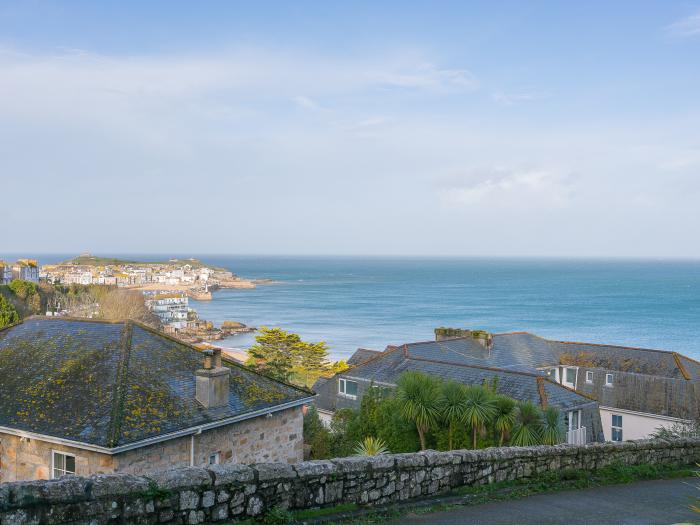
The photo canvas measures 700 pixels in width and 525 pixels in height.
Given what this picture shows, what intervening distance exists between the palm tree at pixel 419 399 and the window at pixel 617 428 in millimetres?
18847

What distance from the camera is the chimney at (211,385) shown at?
14031 millimetres

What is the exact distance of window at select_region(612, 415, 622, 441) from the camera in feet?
→ 98.2

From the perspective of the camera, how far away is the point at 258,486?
6.23m

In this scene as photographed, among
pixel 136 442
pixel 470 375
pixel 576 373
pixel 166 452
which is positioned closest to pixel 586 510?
pixel 136 442

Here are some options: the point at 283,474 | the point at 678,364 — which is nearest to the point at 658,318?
the point at 678,364

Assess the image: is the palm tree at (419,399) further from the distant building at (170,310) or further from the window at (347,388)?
the distant building at (170,310)

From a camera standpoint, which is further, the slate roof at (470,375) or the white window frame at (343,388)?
the white window frame at (343,388)

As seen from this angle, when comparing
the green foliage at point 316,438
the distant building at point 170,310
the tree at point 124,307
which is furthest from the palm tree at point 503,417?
the distant building at point 170,310

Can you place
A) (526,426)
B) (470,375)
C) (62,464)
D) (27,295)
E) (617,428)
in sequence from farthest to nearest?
(27,295), (617,428), (470,375), (526,426), (62,464)

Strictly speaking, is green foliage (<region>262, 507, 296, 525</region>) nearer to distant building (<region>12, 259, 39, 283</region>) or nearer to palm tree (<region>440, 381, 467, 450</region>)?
palm tree (<region>440, 381, 467, 450</region>)

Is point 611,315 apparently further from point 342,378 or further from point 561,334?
point 342,378

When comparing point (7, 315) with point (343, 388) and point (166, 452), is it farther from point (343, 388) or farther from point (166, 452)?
point (166, 452)

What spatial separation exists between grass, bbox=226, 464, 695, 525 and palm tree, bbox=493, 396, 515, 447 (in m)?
4.37

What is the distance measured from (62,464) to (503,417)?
10.1 meters
